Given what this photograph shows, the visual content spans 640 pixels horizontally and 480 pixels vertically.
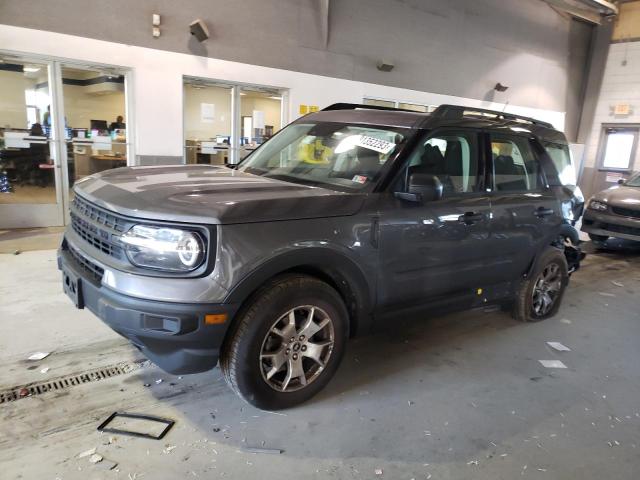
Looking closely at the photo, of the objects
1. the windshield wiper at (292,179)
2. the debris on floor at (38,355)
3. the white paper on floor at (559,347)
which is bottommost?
the white paper on floor at (559,347)

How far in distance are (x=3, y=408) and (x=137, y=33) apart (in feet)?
21.7

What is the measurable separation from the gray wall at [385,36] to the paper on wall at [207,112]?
0.92m

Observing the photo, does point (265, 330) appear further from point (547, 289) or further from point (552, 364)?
point (547, 289)

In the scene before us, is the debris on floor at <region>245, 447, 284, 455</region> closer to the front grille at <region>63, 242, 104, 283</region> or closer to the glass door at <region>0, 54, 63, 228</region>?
the front grille at <region>63, 242, 104, 283</region>

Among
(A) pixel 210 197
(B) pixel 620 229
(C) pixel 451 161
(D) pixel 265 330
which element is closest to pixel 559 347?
(C) pixel 451 161

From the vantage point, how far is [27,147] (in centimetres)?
742

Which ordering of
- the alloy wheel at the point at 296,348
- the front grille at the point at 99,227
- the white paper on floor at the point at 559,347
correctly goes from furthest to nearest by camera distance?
the white paper on floor at the point at 559,347 < the alloy wheel at the point at 296,348 < the front grille at the point at 99,227

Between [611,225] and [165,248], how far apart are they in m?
7.56

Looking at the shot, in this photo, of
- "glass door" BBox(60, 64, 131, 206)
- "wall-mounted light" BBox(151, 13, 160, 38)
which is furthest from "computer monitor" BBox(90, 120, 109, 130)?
"wall-mounted light" BBox(151, 13, 160, 38)

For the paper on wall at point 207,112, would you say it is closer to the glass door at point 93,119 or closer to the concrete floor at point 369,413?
the glass door at point 93,119

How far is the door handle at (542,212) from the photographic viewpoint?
13.6ft

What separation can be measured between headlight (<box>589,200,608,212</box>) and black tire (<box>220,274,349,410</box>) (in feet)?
21.7

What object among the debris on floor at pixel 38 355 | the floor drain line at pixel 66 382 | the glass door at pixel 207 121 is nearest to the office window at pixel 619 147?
the glass door at pixel 207 121

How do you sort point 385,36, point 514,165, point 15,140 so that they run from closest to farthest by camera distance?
point 514,165 → point 15,140 → point 385,36
